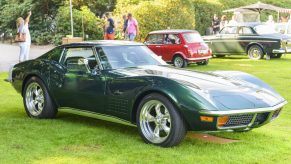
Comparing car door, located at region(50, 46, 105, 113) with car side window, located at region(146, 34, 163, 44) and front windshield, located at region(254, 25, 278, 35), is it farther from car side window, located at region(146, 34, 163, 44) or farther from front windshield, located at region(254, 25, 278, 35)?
front windshield, located at region(254, 25, 278, 35)

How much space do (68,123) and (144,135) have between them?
5.60ft

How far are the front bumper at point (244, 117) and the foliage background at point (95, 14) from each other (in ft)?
62.1

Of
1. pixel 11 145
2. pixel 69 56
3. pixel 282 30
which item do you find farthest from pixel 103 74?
pixel 282 30

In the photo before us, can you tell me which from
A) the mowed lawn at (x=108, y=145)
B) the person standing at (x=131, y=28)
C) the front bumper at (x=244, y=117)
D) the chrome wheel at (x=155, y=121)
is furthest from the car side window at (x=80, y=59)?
the person standing at (x=131, y=28)

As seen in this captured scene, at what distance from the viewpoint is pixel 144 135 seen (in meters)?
6.30

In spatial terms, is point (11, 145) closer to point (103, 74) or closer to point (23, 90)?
point (103, 74)

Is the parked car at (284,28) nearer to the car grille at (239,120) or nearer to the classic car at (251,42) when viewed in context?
the classic car at (251,42)

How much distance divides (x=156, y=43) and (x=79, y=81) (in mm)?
11017

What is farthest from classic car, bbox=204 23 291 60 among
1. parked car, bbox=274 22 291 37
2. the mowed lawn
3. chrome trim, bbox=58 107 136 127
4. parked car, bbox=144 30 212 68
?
chrome trim, bbox=58 107 136 127

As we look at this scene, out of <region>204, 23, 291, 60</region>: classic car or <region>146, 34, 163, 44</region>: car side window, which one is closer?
<region>146, 34, 163, 44</region>: car side window

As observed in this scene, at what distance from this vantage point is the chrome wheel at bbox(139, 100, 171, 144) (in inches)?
243

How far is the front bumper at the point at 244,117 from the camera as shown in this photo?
227 inches

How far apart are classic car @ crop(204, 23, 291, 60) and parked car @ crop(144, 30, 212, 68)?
338cm

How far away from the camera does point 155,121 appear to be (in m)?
6.25
